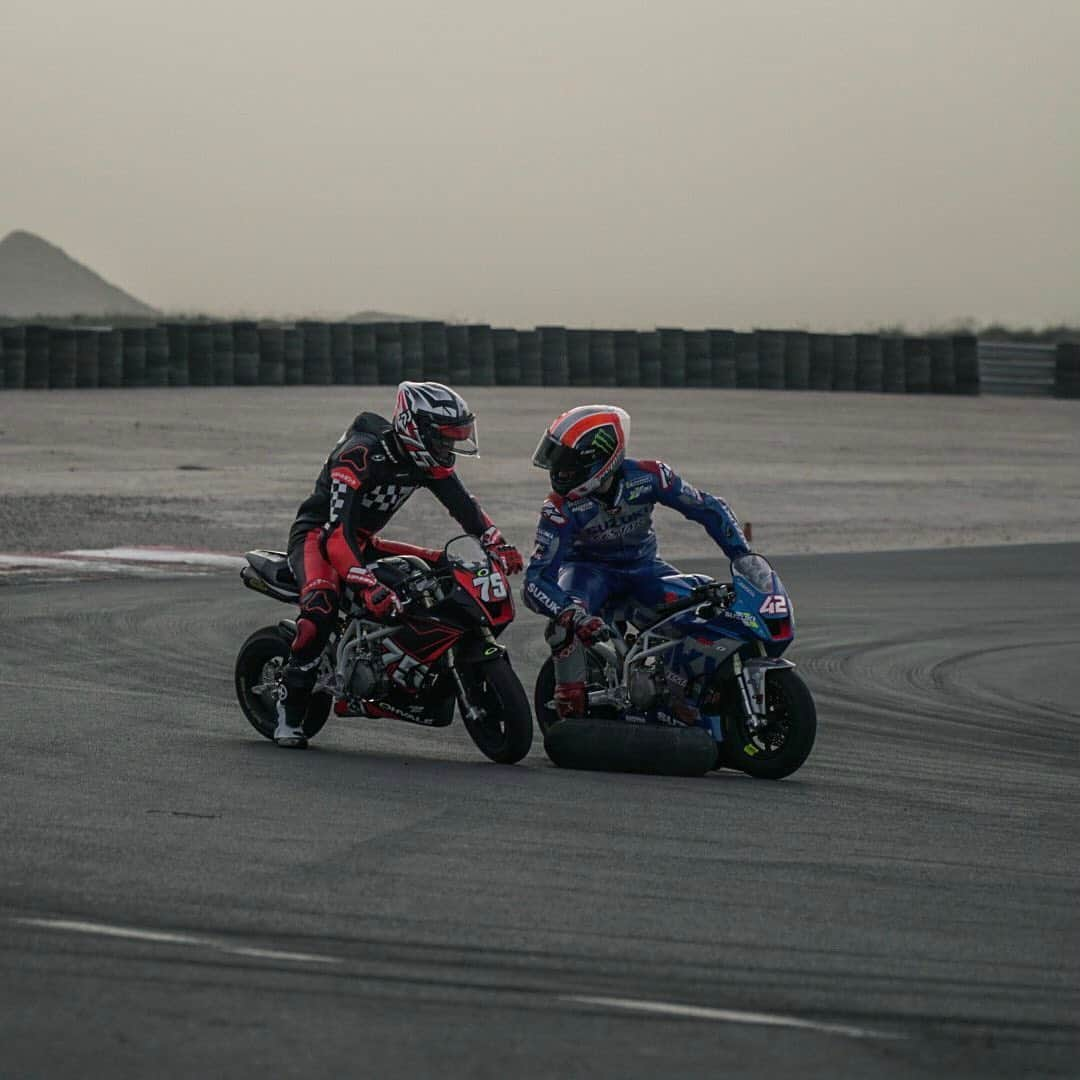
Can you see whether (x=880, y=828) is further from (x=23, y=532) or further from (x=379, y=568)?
(x=23, y=532)

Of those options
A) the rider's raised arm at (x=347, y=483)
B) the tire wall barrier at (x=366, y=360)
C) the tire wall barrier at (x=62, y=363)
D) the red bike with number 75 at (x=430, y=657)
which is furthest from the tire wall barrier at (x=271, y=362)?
the rider's raised arm at (x=347, y=483)

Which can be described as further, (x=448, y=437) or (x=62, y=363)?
(x=62, y=363)

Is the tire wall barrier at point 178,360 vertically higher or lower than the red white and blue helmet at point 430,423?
higher

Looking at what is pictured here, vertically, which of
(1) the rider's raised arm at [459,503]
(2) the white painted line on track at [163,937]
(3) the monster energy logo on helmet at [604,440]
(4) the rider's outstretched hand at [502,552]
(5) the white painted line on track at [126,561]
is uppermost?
(3) the monster energy logo on helmet at [604,440]

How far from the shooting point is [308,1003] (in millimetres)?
5387

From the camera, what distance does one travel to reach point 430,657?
31.5 feet

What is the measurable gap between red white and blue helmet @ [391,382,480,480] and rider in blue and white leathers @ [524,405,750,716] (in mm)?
409

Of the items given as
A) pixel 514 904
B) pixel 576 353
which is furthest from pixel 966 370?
pixel 514 904

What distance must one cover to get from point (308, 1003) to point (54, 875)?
1.71m

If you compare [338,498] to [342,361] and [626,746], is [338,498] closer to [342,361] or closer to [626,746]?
[626,746]

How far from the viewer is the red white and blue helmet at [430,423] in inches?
386

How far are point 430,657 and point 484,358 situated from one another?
1509 inches

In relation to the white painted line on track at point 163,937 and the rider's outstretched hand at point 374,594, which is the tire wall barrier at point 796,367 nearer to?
the rider's outstretched hand at point 374,594

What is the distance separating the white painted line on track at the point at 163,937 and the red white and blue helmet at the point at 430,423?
4037mm
